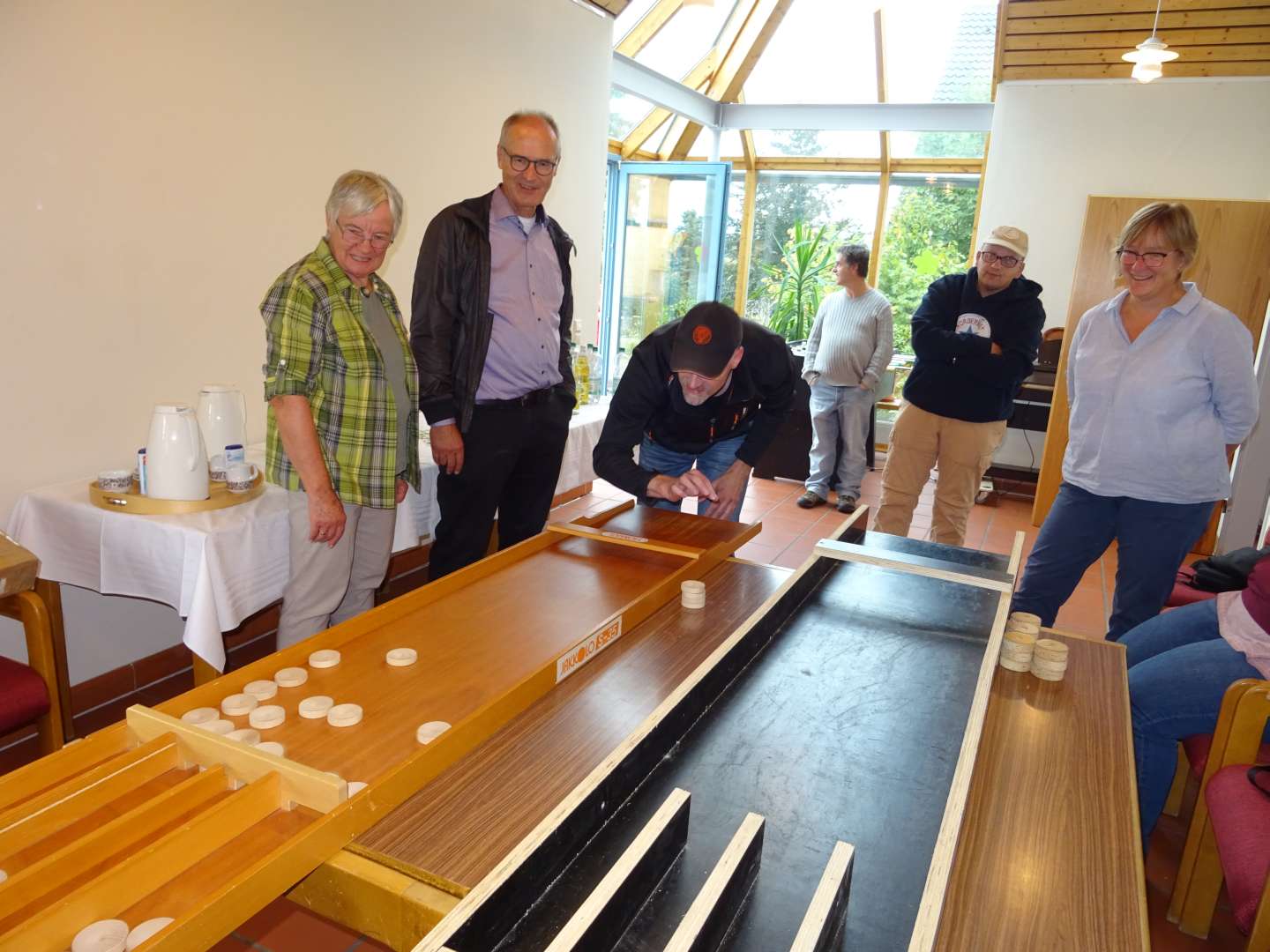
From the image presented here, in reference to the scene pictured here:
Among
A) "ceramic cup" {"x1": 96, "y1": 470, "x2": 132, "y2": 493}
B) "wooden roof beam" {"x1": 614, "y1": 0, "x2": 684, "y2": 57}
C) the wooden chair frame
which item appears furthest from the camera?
"wooden roof beam" {"x1": 614, "y1": 0, "x2": 684, "y2": 57}

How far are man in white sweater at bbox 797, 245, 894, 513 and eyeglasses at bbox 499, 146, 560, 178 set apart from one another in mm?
3014

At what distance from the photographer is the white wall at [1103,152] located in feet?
18.5

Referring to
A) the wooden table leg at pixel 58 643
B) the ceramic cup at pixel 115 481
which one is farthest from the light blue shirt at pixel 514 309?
the wooden table leg at pixel 58 643

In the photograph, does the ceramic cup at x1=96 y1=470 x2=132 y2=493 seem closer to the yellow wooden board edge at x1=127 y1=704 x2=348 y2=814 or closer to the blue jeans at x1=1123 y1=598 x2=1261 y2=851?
the yellow wooden board edge at x1=127 y1=704 x2=348 y2=814

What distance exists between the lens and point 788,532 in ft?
15.7

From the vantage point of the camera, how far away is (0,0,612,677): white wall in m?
2.26

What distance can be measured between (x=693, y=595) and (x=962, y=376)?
1996 millimetres

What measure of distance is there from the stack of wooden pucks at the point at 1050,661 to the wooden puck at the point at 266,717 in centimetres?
127

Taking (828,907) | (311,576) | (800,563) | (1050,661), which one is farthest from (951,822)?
(800,563)

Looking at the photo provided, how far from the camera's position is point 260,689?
130 cm

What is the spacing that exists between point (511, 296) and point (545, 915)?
6.44 feet

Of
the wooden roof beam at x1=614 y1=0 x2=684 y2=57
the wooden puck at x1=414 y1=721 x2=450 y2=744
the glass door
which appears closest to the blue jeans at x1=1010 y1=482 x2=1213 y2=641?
the wooden puck at x1=414 y1=721 x2=450 y2=744

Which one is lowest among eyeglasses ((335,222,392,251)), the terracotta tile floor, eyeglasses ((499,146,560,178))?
the terracotta tile floor

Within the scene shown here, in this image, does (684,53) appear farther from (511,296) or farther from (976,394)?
(511,296)
